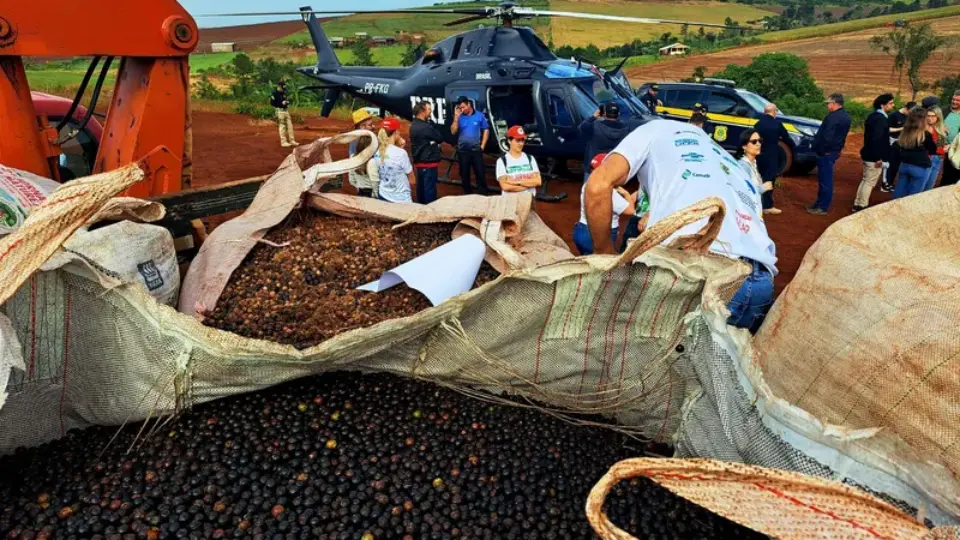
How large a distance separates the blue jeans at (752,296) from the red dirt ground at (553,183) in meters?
3.56

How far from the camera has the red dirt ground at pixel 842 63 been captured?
2606cm

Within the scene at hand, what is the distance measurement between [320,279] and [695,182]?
6.49 feet

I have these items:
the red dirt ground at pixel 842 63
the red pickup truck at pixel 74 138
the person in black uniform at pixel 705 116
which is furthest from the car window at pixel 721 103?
the red dirt ground at pixel 842 63

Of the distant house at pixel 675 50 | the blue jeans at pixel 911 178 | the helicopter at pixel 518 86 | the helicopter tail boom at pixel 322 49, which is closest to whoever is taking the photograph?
the blue jeans at pixel 911 178

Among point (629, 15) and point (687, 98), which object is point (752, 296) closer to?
point (687, 98)

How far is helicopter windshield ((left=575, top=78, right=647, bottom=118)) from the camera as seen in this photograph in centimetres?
895

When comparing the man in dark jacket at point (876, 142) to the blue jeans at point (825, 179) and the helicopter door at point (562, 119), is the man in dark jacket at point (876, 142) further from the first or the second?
the helicopter door at point (562, 119)

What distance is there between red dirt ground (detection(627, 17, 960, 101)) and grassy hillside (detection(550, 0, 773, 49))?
993 cm

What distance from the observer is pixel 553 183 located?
10453 millimetres

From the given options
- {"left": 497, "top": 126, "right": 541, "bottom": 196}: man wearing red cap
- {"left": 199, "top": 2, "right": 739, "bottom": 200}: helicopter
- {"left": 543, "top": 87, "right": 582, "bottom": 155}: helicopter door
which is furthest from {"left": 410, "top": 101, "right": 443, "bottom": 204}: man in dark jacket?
{"left": 543, "top": 87, "right": 582, "bottom": 155}: helicopter door

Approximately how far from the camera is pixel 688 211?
1.78 metres

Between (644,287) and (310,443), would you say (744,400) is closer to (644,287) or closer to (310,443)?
(644,287)

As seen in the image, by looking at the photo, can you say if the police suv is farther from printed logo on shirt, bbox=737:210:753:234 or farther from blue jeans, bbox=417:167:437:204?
printed logo on shirt, bbox=737:210:753:234

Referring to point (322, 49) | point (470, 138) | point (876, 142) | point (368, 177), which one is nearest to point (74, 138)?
point (368, 177)
